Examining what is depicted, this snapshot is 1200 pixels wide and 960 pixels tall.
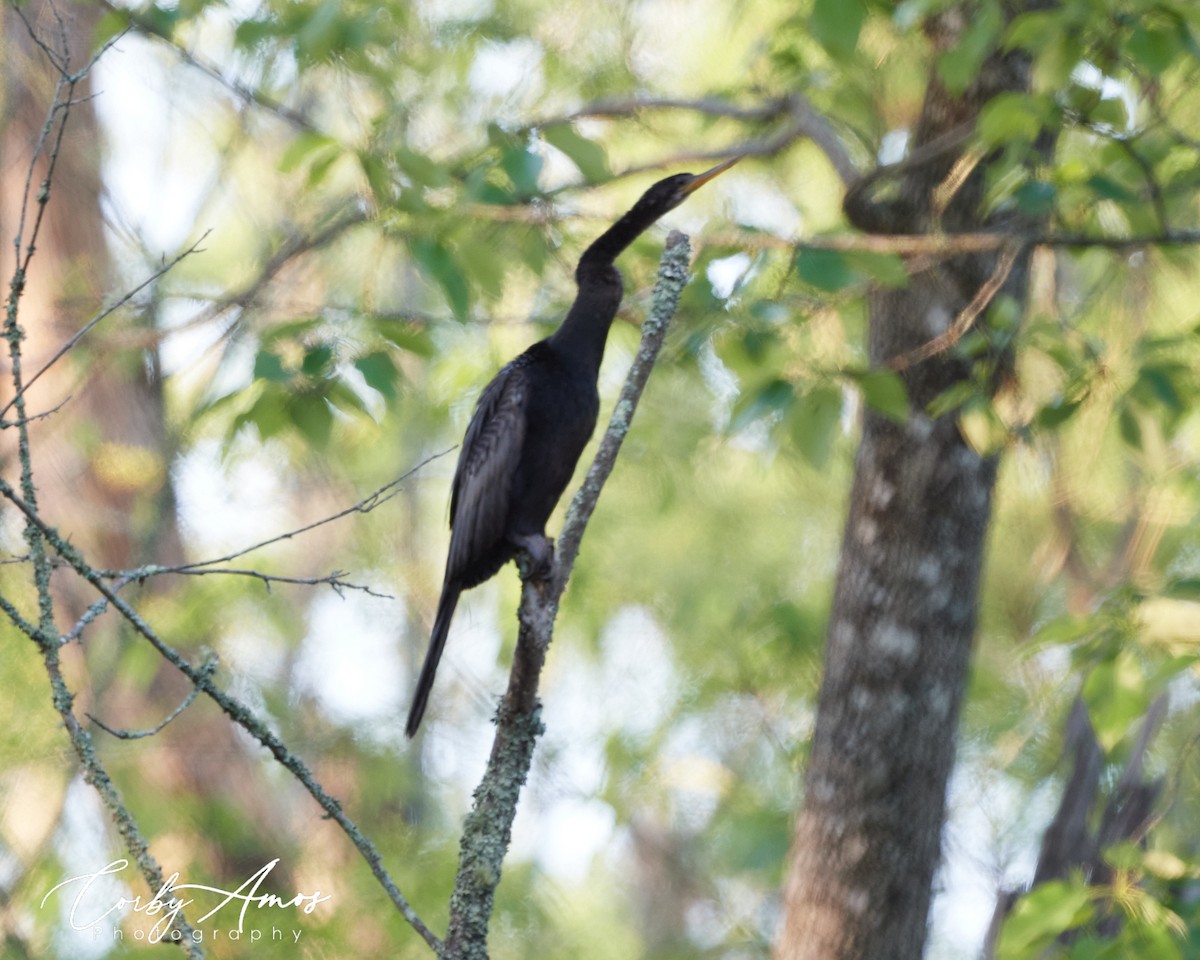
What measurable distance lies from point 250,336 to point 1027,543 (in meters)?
3.85

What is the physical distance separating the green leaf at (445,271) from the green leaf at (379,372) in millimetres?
231

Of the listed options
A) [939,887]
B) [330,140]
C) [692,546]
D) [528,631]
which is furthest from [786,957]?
[692,546]

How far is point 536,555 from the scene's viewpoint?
9.32 ft

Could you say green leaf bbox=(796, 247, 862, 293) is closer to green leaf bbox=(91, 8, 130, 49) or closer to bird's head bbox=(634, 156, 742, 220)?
bird's head bbox=(634, 156, 742, 220)

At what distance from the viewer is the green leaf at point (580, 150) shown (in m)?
3.49

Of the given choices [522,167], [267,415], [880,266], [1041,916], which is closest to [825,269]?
[880,266]

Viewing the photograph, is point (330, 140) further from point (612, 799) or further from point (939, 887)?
point (612, 799)

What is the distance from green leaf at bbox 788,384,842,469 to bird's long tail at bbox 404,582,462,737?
0.97 metres

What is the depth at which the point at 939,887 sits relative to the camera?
3.85m

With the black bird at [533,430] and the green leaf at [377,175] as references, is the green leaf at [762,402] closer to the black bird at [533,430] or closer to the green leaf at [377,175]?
the black bird at [533,430]

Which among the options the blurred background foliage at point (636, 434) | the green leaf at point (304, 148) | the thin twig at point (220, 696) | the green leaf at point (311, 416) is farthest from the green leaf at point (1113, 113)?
the thin twig at point (220, 696)

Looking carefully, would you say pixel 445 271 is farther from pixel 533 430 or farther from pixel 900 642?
pixel 900 642

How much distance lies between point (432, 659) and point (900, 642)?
1418 mm

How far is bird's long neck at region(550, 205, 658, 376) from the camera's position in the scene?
10.5 ft
